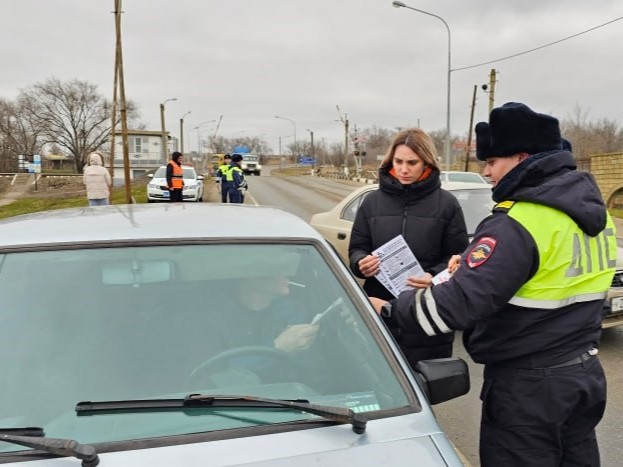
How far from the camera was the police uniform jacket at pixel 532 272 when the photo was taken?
1.79 m

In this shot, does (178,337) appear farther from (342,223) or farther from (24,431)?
(342,223)

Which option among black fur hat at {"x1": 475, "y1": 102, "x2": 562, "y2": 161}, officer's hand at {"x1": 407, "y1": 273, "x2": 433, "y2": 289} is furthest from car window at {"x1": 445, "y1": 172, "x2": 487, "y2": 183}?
black fur hat at {"x1": 475, "y1": 102, "x2": 562, "y2": 161}

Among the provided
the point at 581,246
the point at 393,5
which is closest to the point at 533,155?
the point at 581,246

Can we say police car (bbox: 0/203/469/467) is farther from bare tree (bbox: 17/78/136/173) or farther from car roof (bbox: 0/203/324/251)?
bare tree (bbox: 17/78/136/173)

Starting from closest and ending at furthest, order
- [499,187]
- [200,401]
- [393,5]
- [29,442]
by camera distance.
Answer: [29,442] → [200,401] → [499,187] → [393,5]

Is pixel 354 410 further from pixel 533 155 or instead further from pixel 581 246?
pixel 533 155

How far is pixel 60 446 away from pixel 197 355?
540mm

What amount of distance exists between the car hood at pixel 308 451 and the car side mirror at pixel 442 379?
0.32 metres

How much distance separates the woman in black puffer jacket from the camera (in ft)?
8.96

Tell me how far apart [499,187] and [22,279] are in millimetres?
1744

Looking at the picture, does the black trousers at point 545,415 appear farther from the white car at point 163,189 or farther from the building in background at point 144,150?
the building in background at point 144,150

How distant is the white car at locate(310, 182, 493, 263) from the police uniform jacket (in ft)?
11.6

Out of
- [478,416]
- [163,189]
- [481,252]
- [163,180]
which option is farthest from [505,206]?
[163,180]

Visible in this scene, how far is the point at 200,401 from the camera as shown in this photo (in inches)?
61.7
